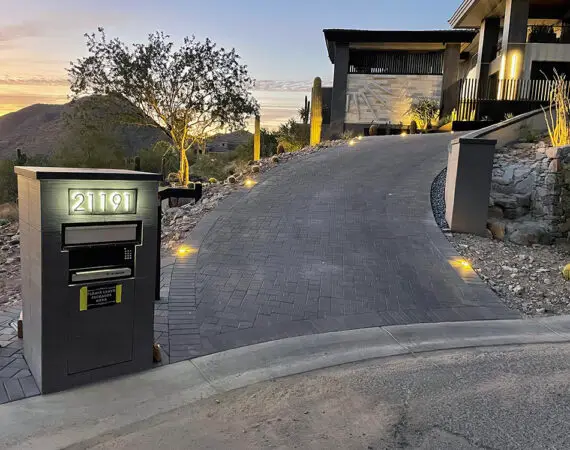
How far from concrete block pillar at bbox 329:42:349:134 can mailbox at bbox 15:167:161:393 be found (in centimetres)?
2287

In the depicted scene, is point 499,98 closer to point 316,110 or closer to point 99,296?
point 316,110

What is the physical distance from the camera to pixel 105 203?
125 inches

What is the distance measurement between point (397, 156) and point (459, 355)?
35.8 ft

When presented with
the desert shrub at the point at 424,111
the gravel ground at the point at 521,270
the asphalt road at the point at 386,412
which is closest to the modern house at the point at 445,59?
the desert shrub at the point at 424,111

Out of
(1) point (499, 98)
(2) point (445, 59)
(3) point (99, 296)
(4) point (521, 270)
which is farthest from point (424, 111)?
(3) point (99, 296)

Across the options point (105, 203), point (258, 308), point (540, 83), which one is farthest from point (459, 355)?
point (540, 83)

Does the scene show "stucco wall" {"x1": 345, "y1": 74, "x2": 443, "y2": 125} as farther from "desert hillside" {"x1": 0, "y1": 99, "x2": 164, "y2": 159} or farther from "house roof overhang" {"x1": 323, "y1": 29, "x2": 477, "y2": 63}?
"desert hillside" {"x1": 0, "y1": 99, "x2": 164, "y2": 159}

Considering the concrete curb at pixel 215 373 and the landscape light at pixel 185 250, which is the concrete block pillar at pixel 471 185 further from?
the landscape light at pixel 185 250

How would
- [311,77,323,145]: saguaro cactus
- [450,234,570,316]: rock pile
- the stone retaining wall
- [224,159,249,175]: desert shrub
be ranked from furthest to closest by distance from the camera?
[311,77,323,145]: saguaro cactus → [224,159,249,175]: desert shrub → the stone retaining wall → [450,234,570,316]: rock pile

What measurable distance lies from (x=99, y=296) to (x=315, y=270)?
3.32 m

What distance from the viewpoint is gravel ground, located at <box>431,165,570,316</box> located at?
5.55 m

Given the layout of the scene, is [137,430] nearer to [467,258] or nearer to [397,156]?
[467,258]

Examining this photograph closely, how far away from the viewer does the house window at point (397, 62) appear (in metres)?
25.7

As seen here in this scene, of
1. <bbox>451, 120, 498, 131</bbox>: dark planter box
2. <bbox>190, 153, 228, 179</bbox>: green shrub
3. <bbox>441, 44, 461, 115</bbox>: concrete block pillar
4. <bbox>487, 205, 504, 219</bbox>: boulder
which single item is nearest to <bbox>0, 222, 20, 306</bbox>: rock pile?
<bbox>487, 205, 504, 219</bbox>: boulder
